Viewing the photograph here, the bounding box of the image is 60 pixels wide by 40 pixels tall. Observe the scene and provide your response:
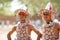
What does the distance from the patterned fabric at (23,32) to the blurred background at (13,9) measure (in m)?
0.07

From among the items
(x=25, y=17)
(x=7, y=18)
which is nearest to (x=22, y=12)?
(x=25, y=17)

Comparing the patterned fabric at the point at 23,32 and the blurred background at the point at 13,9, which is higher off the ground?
the blurred background at the point at 13,9

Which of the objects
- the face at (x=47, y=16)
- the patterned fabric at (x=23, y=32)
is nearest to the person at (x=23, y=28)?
the patterned fabric at (x=23, y=32)

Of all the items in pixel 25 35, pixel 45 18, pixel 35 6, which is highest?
pixel 35 6

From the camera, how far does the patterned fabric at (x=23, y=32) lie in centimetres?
146

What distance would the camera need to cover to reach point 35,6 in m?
1.51

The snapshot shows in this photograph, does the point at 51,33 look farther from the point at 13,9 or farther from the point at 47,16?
the point at 13,9

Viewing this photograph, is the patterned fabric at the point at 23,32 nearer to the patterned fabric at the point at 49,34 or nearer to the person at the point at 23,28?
the person at the point at 23,28

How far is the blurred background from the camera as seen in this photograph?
150 centimetres

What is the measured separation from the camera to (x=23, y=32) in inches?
57.7

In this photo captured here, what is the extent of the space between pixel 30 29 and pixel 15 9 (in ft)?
0.66

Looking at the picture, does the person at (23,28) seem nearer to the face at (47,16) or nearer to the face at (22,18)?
the face at (22,18)

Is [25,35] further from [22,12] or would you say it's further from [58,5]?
[58,5]

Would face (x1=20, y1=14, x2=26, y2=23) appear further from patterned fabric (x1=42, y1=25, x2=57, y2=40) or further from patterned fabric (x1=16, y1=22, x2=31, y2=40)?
patterned fabric (x1=42, y1=25, x2=57, y2=40)
